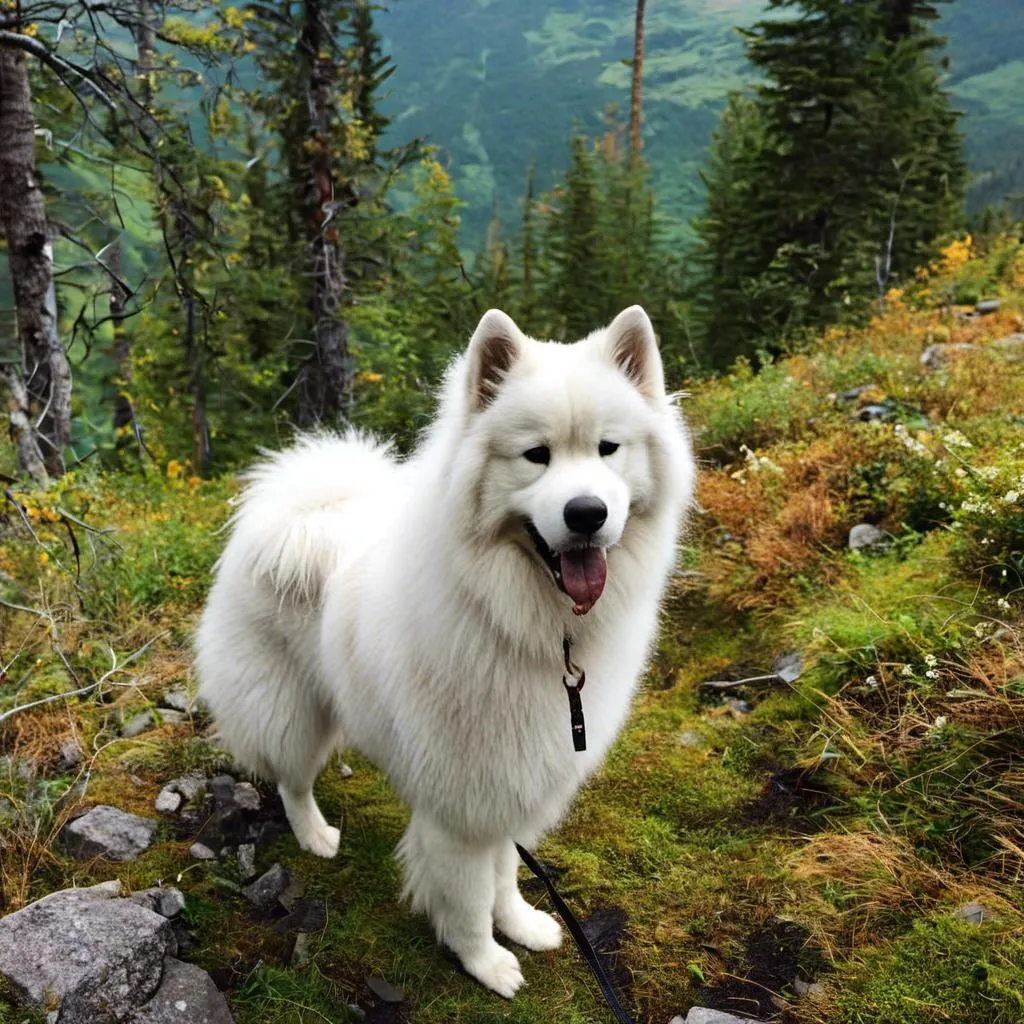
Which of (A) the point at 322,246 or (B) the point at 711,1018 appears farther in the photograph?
(A) the point at 322,246

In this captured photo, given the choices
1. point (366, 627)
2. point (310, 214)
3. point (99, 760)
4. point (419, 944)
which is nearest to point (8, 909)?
point (99, 760)

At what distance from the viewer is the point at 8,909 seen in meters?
2.48

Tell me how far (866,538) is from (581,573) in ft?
9.83

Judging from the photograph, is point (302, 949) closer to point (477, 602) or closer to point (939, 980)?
point (477, 602)

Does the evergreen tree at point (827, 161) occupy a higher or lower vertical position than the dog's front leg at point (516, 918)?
higher

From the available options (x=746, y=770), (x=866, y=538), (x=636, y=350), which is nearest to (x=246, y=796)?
(x=746, y=770)

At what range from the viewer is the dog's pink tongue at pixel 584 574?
6.16 feet

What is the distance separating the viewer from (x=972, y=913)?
2.19 metres

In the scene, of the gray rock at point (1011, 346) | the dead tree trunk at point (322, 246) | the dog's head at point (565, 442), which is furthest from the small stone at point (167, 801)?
the gray rock at point (1011, 346)

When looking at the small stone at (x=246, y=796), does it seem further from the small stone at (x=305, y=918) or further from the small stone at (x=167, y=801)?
the small stone at (x=305, y=918)

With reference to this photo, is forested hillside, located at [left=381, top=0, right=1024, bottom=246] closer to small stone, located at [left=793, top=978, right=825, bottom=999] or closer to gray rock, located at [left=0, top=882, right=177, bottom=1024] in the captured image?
small stone, located at [left=793, top=978, right=825, bottom=999]

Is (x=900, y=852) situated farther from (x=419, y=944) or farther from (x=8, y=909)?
(x=8, y=909)

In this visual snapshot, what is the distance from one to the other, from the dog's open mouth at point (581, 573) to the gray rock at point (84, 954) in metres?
1.80

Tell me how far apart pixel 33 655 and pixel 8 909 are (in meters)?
1.69
